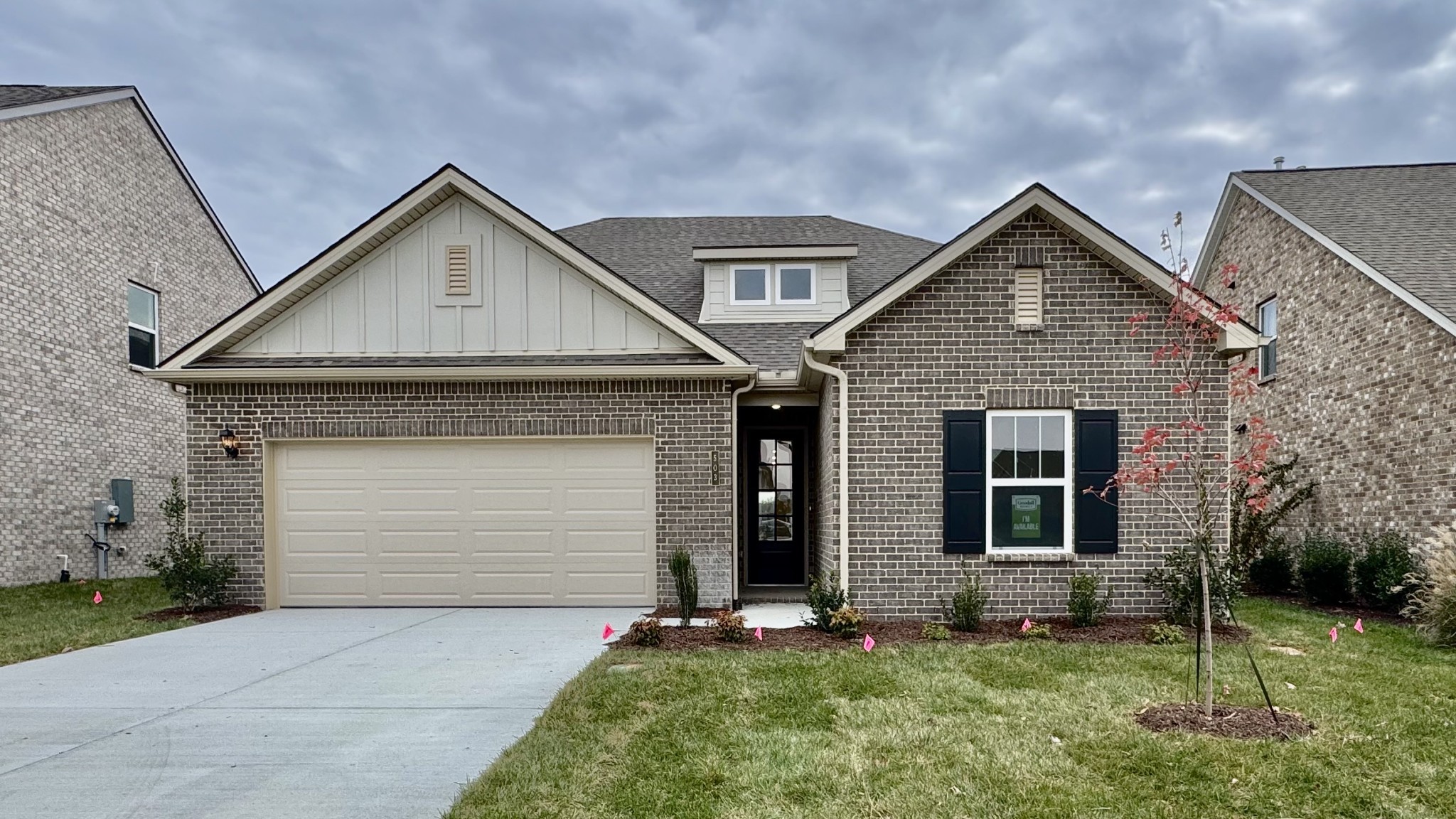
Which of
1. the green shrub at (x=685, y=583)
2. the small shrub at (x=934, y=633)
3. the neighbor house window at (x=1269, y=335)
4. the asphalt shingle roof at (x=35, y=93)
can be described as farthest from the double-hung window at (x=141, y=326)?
the neighbor house window at (x=1269, y=335)

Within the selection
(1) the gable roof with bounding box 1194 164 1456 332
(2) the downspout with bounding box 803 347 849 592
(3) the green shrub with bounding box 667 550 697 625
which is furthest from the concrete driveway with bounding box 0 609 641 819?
(1) the gable roof with bounding box 1194 164 1456 332

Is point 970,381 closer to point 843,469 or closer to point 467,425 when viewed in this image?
point 843,469

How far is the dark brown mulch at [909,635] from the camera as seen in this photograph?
7.35m

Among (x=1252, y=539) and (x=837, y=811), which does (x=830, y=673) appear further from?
(x=1252, y=539)

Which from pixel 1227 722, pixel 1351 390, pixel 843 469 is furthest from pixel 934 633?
pixel 1351 390

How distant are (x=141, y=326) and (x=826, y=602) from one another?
14.0 metres

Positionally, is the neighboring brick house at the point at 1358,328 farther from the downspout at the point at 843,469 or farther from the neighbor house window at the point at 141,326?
the neighbor house window at the point at 141,326

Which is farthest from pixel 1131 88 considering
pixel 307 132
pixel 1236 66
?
pixel 307 132

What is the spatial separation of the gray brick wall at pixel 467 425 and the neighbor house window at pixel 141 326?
248 inches

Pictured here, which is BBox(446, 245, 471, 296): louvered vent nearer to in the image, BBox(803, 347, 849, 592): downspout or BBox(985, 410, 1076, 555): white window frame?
BBox(803, 347, 849, 592): downspout

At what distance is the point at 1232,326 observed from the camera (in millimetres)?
7891

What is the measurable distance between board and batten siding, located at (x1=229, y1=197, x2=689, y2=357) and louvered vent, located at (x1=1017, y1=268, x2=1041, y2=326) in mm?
4224

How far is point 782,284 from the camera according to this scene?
12.3 meters

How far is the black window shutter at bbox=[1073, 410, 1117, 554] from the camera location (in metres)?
8.25
